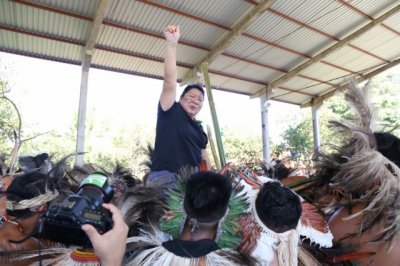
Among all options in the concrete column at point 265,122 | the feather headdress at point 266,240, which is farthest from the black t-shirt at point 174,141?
the concrete column at point 265,122

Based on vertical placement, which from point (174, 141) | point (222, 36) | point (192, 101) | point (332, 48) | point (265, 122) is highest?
point (222, 36)

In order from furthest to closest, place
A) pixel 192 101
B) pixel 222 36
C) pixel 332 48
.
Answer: pixel 332 48 → pixel 222 36 → pixel 192 101

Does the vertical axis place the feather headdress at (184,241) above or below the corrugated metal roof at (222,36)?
below

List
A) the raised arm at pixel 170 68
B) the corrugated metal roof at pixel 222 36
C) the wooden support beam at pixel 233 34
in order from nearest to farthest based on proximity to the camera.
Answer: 1. the raised arm at pixel 170 68
2. the corrugated metal roof at pixel 222 36
3. the wooden support beam at pixel 233 34

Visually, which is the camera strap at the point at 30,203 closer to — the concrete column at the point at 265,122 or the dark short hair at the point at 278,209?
the dark short hair at the point at 278,209

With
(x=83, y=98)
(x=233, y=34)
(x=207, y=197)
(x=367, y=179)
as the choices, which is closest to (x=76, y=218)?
(x=207, y=197)

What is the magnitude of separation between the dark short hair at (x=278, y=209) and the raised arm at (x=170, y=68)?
3.03 ft

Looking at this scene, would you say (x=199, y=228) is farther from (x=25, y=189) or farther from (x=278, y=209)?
(x=25, y=189)

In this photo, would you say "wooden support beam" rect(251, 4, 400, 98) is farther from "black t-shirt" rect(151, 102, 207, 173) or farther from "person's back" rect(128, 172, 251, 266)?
"person's back" rect(128, 172, 251, 266)

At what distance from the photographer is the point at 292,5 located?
26.6 ft

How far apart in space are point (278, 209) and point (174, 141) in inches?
36.4

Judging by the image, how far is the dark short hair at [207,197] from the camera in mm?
949

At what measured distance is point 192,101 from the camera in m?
1.94

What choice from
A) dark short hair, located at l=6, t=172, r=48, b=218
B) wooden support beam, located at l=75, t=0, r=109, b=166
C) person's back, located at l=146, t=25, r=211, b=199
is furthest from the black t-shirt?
wooden support beam, located at l=75, t=0, r=109, b=166
